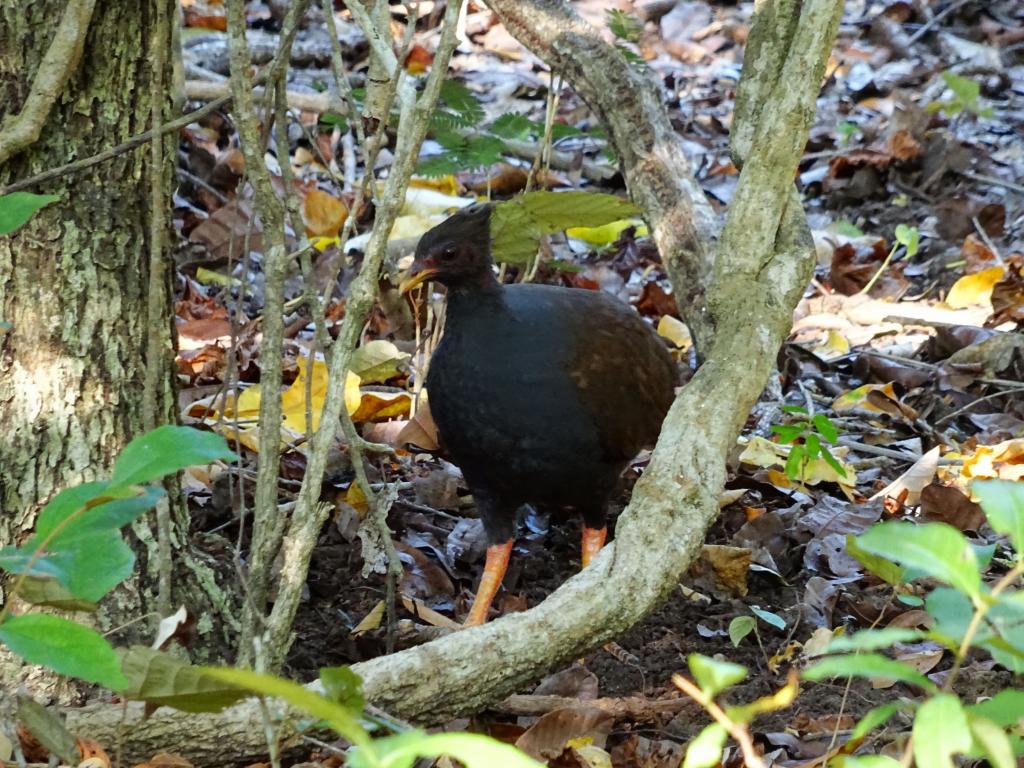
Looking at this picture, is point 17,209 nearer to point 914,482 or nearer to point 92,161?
point 92,161

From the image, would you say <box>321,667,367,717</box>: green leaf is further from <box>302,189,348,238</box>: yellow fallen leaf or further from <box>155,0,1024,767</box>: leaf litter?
<box>302,189,348,238</box>: yellow fallen leaf

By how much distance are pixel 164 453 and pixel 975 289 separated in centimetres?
545

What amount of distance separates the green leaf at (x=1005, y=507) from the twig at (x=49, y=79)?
86.2 inches

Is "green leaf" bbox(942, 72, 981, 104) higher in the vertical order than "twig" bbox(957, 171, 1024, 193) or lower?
higher

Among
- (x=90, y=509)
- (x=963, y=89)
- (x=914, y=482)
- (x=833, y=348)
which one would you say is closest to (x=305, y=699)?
(x=90, y=509)

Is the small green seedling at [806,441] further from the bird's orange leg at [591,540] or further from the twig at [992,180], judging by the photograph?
the twig at [992,180]

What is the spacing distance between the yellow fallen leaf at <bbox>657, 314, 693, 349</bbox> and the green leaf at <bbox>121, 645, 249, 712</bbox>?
14.0 feet

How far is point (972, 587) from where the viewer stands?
1374 millimetres

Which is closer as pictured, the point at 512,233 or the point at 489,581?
the point at 489,581

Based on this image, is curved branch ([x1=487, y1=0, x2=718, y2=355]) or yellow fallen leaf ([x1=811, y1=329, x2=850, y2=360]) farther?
yellow fallen leaf ([x1=811, y1=329, x2=850, y2=360])

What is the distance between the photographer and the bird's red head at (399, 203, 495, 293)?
4.30m

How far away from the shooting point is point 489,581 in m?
4.16

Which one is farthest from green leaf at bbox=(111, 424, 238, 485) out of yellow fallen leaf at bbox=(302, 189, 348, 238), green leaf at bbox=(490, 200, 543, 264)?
yellow fallen leaf at bbox=(302, 189, 348, 238)

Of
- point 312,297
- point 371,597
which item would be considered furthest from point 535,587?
point 312,297
